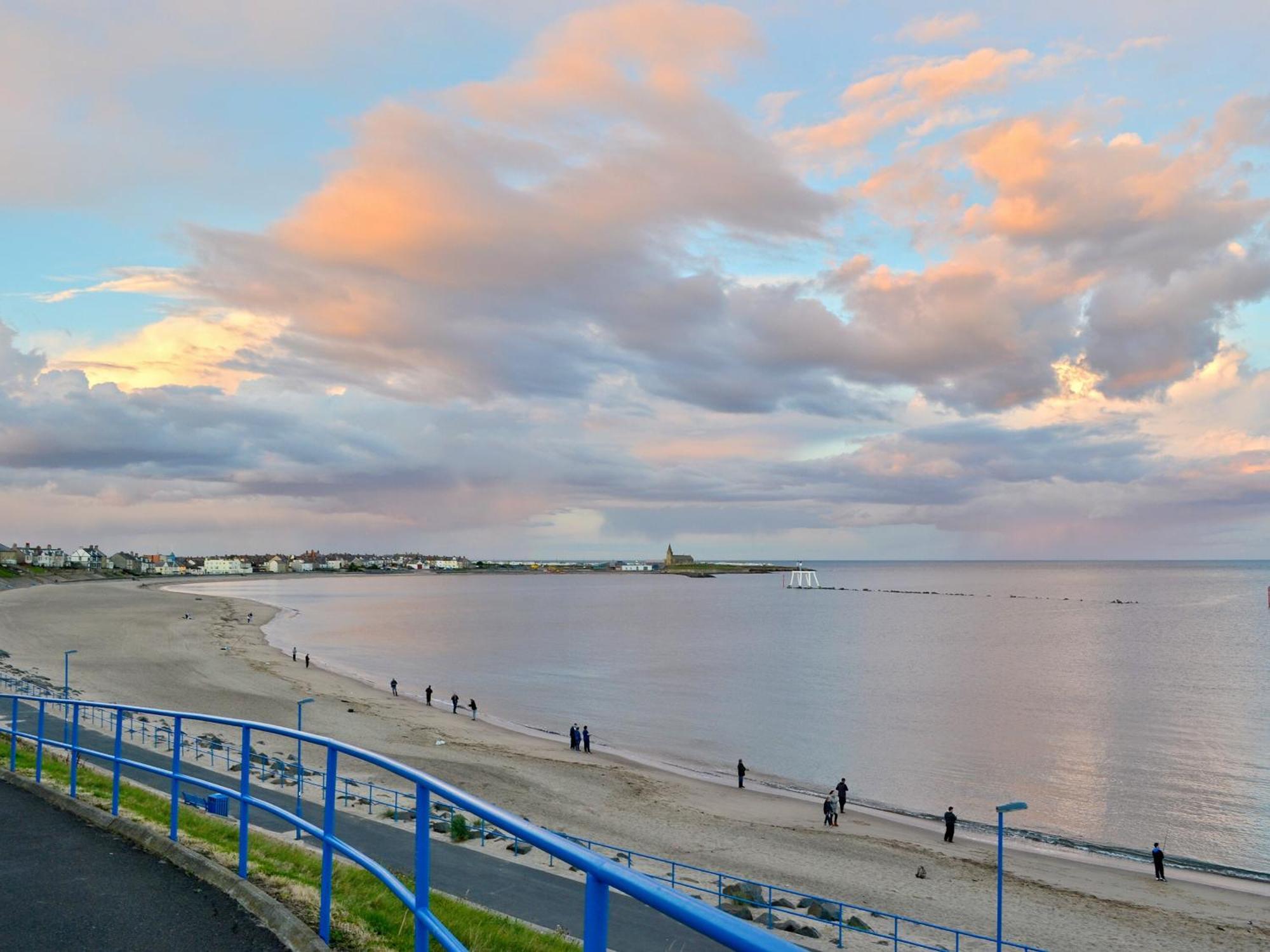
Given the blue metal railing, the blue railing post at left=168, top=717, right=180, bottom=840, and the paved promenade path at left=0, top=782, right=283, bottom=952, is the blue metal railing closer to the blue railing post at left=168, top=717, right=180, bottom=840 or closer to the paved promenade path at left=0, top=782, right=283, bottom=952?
the blue railing post at left=168, top=717, right=180, bottom=840

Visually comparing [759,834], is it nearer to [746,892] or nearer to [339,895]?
[746,892]

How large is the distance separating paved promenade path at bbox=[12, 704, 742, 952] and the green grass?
66.0 inches

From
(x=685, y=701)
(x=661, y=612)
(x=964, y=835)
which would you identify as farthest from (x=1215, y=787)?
(x=661, y=612)

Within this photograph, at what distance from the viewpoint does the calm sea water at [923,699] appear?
3378 centimetres

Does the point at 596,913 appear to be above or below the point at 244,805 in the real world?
above

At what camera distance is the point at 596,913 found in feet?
9.15

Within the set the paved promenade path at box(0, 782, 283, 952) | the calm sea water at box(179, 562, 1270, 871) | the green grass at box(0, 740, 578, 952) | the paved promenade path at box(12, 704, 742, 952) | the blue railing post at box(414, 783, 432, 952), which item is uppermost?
the blue railing post at box(414, 783, 432, 952)

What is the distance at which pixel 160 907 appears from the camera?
6.26 metres

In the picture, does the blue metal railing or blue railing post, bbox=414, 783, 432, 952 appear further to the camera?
the blue metal railing

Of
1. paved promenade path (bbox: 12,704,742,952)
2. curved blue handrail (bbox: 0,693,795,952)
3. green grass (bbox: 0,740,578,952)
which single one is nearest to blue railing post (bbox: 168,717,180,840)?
curved blue handrail (bbox: 0,693,795,952)

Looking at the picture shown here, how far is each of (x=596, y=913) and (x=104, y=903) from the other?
17.5 feet

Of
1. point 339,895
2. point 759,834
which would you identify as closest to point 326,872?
point 339,895

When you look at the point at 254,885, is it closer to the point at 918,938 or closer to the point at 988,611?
the point at 918,938

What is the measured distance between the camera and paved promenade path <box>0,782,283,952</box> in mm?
5637
